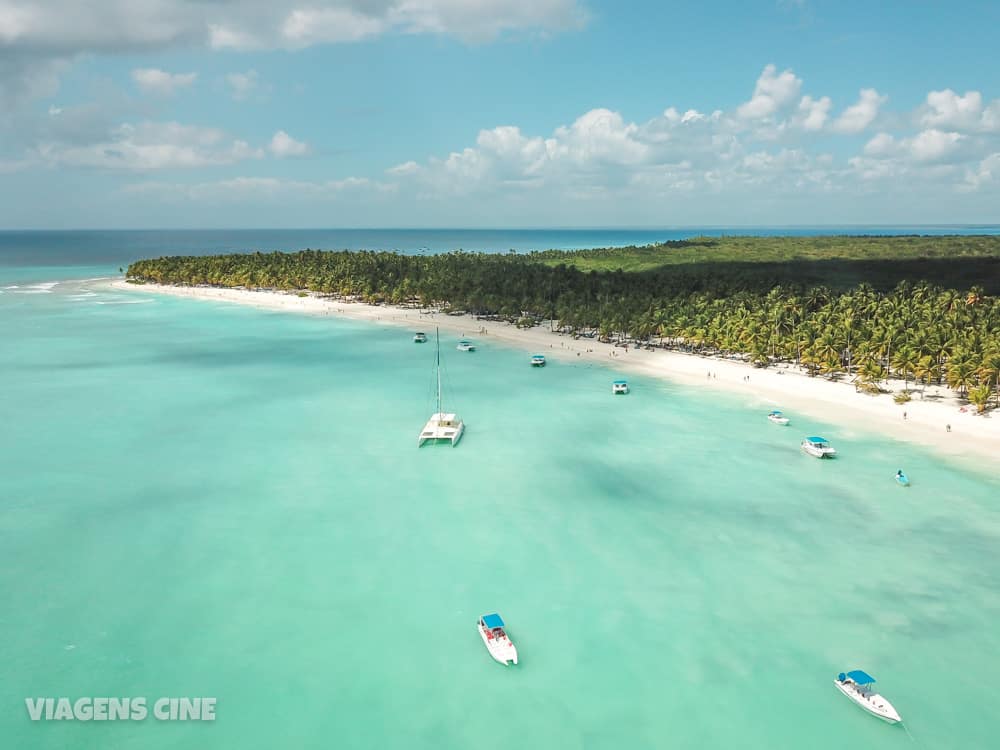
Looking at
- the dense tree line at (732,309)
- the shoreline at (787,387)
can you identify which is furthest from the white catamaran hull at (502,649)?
the dense tree line at (732,309)

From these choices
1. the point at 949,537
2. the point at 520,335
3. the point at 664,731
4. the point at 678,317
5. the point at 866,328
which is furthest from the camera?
the point at 520,335

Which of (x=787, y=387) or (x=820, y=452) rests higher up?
(x=787, y=387)

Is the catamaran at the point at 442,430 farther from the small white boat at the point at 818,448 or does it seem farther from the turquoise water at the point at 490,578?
the small white boat at the point at 818,448

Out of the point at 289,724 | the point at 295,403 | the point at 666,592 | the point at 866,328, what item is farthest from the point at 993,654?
the point at 295,403

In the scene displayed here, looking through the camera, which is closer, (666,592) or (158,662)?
(158,662)

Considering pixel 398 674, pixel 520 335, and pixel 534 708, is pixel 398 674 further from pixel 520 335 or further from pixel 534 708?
pixel 520 335

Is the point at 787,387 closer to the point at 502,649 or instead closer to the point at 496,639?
the point at 496,639

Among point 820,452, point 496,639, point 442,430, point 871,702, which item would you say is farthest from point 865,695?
point 442,430

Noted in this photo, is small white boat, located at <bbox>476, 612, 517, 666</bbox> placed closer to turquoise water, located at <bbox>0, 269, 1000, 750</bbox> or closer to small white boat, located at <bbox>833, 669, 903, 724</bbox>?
turquoise water, located at <bbox>0, 269, 1000, 750</bbox>
